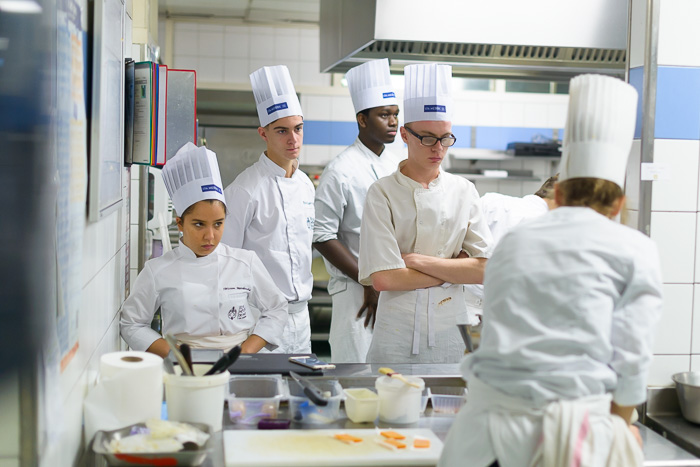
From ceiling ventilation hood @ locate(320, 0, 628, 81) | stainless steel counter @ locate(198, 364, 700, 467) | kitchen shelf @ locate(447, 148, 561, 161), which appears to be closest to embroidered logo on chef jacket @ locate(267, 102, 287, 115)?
ceiling ventilation hood @ locate(320, 0, 628, 81)

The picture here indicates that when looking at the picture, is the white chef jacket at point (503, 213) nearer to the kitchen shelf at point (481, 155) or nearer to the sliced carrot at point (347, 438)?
the sliced carrot at point (347, 438)

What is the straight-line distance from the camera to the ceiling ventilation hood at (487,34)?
131 inches

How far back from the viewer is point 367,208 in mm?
2371

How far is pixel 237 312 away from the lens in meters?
2.33

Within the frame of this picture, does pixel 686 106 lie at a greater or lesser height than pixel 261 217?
greater

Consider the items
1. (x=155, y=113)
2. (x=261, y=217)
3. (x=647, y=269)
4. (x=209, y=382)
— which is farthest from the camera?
(x=261, y=217)

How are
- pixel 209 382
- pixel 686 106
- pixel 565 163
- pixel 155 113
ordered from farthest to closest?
pixel 155 113, pixel 686 106, pixel 209 382, pixel 565 163

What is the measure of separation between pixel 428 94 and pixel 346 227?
2.95 feet

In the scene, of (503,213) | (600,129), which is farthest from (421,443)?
(503,213)

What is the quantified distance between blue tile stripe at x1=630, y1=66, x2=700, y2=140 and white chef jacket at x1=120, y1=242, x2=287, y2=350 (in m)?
1.27

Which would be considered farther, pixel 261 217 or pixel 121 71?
pixel 261 217

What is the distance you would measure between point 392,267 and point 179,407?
35.1 inches

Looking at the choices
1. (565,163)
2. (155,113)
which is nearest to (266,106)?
(155,113)

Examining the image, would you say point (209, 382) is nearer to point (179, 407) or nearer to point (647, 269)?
point (179, 407)
